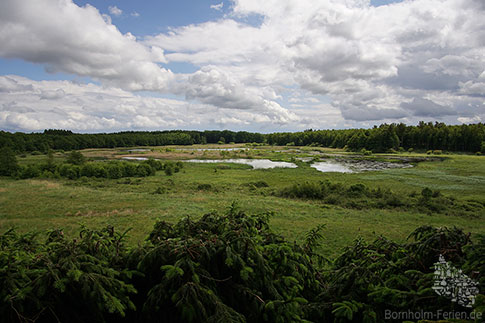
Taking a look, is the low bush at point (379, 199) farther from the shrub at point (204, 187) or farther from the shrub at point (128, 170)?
the shrub at point (128, 170)

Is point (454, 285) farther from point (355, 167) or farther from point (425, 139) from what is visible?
point (425, 139)

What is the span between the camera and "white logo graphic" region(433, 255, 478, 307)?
2.60 m

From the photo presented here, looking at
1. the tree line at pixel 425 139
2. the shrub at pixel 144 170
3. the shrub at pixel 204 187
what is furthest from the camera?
the tree line at pixel 425 139

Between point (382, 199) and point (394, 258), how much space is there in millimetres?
25650

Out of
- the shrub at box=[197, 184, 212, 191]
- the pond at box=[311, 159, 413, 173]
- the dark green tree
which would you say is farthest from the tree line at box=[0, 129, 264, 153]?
the pond at box=[311, 159, 413, 173]

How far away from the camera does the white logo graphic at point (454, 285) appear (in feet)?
8.54

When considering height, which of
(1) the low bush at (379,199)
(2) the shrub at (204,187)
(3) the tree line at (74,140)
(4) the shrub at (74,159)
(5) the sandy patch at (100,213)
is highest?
(3) the tree line at (74,140)

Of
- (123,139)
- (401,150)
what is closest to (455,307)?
(401,150)

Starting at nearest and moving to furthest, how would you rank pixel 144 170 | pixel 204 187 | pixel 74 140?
1. pixel 204 187
2. pixel 144 170
3. pixel 74 140

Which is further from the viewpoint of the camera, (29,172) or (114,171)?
(114,171)

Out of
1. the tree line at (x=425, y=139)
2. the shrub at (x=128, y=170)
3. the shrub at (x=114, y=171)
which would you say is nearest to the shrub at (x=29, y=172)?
the shrub at (x=114, y=171)

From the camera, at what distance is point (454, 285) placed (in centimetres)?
273

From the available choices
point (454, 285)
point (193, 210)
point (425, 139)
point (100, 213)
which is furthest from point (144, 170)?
point (425, 139)

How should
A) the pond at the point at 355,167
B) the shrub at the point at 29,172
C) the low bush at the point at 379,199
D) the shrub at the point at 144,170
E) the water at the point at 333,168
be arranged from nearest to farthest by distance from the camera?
the low bush at the point at 379,199, the shrub at the point at 29,172, the shrub at the point at 144,170, the water at the point at 333,168, the pond at the point at 355,167
